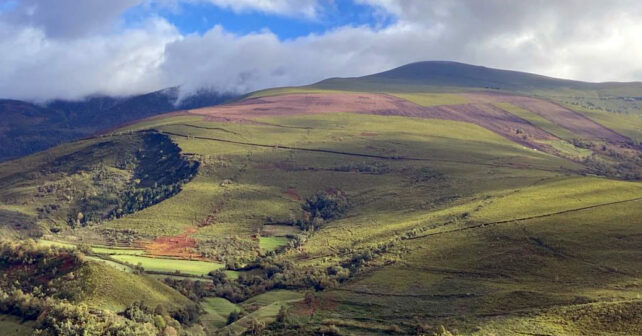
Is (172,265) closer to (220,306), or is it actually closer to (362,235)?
(220,306)

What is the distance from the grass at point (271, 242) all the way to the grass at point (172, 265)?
13638 millimetres

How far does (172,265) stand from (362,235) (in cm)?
3943

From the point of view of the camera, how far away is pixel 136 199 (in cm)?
17738

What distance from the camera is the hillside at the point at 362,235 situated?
92.4 metres

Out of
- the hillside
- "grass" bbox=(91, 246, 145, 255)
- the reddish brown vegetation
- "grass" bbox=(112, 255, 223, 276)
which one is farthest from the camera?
the reddish brown vegetation

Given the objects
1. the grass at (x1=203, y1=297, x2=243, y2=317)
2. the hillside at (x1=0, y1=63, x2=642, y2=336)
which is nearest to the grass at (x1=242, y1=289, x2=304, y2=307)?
the hillside at (x1=0, y1=63, x2=642, y2=336)

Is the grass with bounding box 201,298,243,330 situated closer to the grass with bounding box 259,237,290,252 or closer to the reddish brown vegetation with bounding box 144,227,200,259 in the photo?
the reddish brown vegetation with bounding box 144,227,200,259

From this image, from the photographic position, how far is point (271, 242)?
145250 millimetres

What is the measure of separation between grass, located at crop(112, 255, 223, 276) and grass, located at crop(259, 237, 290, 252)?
44.7 ft

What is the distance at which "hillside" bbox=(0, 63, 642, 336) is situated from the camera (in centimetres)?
9238

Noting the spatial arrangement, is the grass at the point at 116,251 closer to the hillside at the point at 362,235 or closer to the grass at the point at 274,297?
the hillside at the point at 362,235

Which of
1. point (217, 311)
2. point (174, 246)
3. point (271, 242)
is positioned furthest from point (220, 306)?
point (271, 242)

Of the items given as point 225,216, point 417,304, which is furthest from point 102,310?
point 225,216

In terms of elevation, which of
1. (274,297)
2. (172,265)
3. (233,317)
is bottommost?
(233,317)
